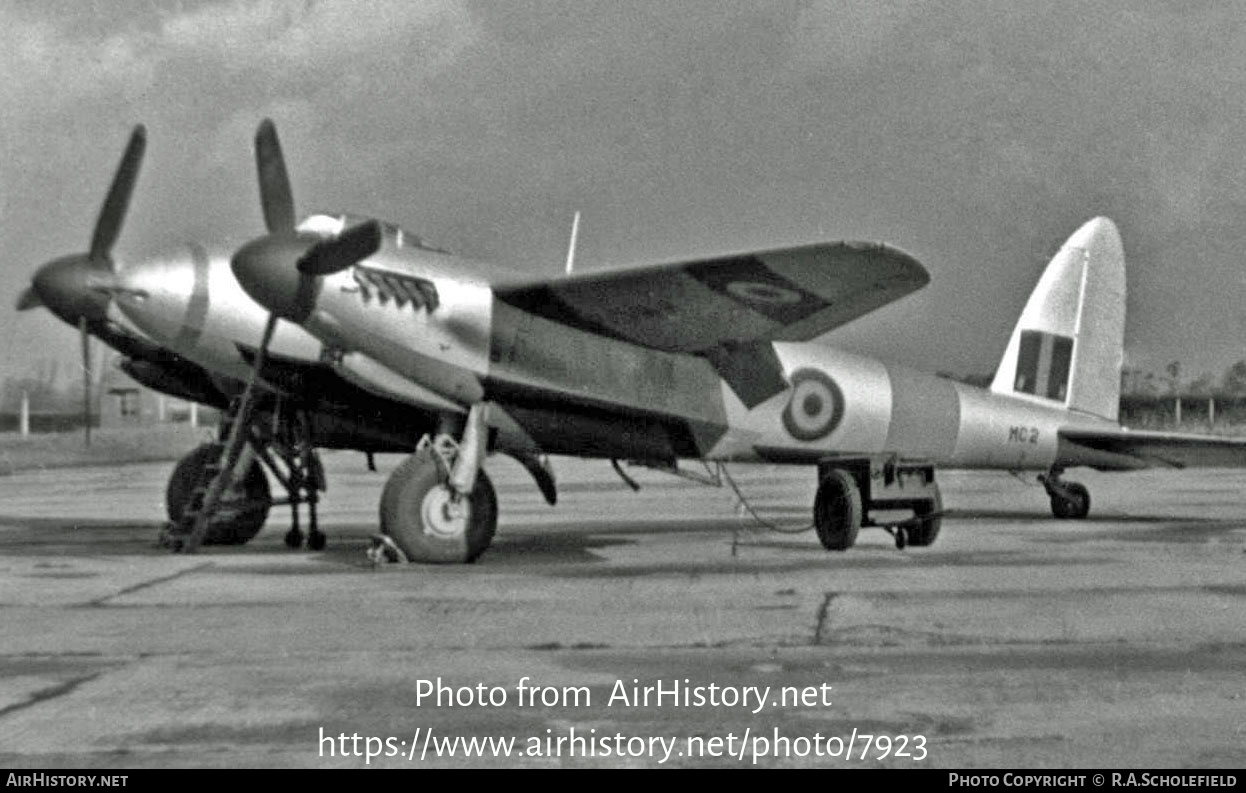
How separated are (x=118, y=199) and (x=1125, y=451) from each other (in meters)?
11.3

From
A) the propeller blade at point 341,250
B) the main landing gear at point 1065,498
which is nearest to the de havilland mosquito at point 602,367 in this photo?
the propeller blade at point 341,250

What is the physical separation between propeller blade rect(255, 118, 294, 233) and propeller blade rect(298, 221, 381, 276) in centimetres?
167

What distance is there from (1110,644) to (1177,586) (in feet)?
9.61

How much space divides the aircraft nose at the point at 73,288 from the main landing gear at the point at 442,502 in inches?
118

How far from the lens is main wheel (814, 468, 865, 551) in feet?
45.5

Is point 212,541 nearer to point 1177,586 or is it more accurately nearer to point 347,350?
point 347,350

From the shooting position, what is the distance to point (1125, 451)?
17.4m

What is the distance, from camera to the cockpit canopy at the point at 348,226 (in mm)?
12570

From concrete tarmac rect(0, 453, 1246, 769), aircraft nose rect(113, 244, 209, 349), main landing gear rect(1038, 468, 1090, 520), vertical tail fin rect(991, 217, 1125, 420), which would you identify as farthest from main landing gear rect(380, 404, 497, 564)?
main landing gear rect(1038, 468, 1090, 520)

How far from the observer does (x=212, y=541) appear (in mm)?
15094

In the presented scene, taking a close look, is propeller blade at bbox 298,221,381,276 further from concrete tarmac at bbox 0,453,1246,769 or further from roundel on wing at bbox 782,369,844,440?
roundel on wing at bbox 782,369,844,440

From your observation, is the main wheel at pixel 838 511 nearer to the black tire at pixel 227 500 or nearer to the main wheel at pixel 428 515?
the main wheel at pixel 428 515

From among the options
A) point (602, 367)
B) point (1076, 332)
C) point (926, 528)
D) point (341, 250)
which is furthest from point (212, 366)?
point (1076, 332)

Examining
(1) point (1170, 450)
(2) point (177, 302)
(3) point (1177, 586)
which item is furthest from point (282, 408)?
(1) point (1170, 450)
